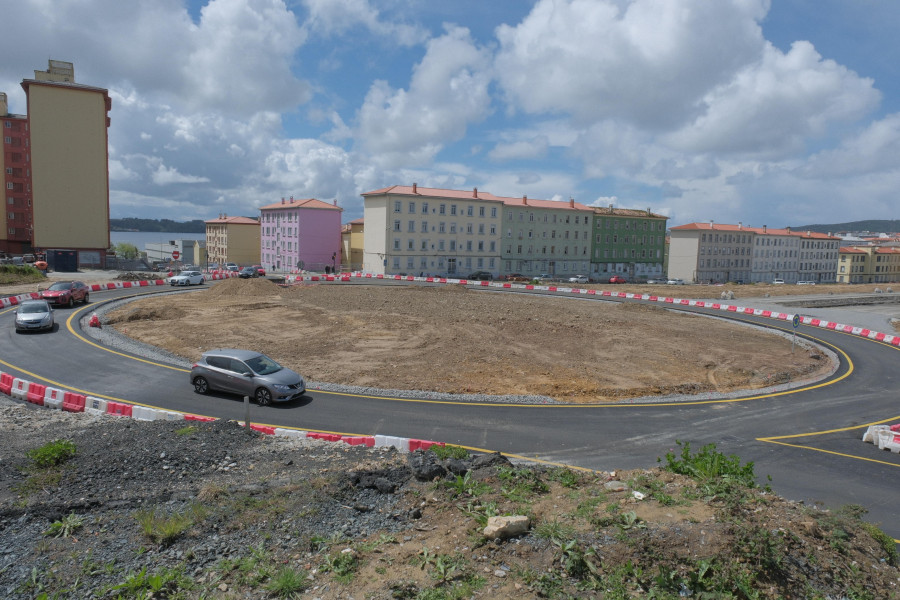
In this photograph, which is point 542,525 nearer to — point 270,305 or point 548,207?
point 270,305

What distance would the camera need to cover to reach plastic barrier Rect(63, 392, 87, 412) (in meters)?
17.7

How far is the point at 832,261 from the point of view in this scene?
13600 cm

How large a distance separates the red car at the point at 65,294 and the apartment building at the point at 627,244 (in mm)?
79270

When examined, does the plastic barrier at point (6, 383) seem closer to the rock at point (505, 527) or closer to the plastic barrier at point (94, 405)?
the plastic barrier at point (94, 405)

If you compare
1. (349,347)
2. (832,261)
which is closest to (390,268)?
(349,347)

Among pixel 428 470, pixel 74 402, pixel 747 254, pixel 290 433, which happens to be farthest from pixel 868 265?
pixel 74 402

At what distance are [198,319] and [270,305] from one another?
706cm

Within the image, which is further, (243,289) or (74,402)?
(243,289)

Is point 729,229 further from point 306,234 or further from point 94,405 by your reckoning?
point 94,405

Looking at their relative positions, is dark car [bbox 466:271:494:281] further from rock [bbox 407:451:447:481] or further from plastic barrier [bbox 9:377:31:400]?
rock [bbox 407:451:447:481]

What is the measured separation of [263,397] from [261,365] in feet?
4.30

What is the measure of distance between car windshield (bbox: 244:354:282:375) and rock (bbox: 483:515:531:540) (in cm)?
1265

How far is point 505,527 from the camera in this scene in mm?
8258

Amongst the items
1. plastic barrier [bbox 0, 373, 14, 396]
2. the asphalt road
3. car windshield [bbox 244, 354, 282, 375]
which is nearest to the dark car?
the asphalt road
